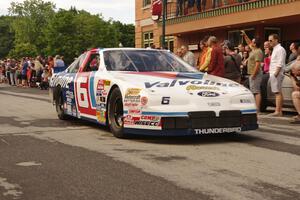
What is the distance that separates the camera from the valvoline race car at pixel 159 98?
659cm

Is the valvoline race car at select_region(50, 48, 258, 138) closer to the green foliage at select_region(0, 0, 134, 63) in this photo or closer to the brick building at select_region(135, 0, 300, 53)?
the brick building at select_region(135, 0, 300, 53)

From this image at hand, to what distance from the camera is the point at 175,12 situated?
25656mm

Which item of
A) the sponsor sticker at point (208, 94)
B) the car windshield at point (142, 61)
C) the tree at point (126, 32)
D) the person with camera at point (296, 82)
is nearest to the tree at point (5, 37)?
the tree at point (126, 32)

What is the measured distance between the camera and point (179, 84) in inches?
271

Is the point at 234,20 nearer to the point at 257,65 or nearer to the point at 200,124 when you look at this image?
the point at 257,65

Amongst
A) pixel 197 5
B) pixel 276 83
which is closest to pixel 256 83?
pixel 276 83

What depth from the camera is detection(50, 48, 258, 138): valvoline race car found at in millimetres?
6594

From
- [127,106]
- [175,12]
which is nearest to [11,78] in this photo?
[175,12]

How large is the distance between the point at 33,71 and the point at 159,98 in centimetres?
2205

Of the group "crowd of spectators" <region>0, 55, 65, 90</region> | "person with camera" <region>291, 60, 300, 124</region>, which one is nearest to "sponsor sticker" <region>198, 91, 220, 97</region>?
"person with camera" <region>291, 60, 300, 124</region>

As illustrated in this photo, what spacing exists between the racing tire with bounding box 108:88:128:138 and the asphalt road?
0.17m

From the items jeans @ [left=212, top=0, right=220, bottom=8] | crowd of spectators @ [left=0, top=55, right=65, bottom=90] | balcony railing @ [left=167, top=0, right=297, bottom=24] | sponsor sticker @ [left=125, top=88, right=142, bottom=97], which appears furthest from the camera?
crowd of spectators @ [left=0, top=55, right=65, bottom=90]

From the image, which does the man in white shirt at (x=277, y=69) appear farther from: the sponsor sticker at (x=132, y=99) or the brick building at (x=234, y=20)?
the brick building at (x=234, y=20)

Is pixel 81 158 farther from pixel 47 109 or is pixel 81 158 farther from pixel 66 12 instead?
pixel 66 12
